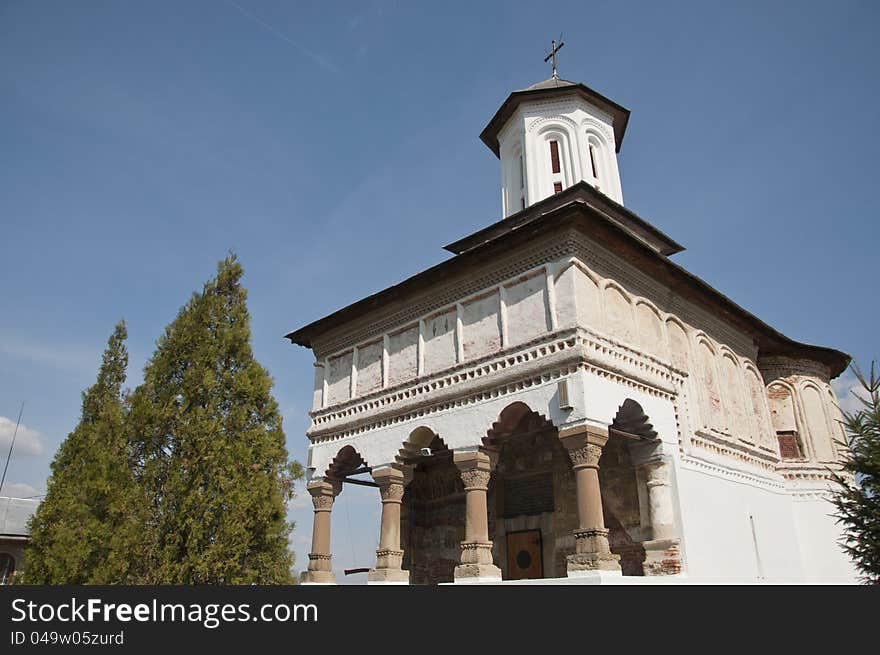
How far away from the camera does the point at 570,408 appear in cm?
941

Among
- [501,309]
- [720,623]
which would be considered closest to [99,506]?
[501,309]

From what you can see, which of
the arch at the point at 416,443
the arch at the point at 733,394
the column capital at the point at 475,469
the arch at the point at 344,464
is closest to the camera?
the column capital at the point at 475,469

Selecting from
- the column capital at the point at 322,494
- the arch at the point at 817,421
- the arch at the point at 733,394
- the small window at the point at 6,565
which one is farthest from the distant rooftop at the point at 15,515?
the arch at the point at 817,421

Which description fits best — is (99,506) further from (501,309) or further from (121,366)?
(501,309)

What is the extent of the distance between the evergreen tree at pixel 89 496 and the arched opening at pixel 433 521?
6019 millimetres

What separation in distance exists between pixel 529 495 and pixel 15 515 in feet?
64.3

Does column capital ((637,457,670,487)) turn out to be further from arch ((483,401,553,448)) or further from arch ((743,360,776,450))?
arch ((743,360,776,450))

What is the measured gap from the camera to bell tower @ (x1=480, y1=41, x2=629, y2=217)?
15.6 meters

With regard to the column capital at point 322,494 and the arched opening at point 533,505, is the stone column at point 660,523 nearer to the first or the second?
the arched opening at point 533,505

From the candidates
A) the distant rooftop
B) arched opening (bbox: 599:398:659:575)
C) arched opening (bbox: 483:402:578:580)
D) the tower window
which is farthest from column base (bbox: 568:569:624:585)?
the distant rooftop

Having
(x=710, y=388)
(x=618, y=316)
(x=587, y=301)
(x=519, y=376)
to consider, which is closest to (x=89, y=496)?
(x=519, y=376)

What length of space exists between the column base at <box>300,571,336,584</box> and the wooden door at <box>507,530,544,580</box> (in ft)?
11.7

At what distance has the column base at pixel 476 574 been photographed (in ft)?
31.9

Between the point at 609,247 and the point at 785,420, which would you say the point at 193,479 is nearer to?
the point at 609,247
